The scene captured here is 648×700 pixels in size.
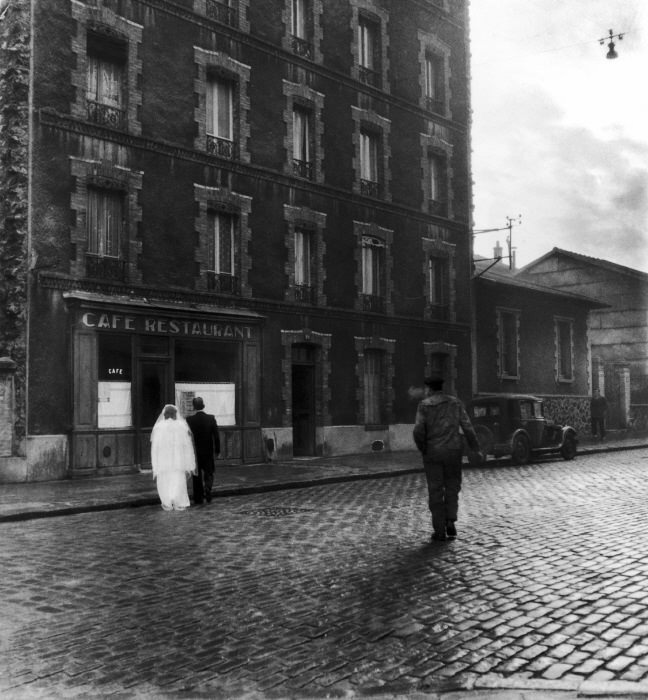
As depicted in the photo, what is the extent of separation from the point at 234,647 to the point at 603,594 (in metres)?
3.00

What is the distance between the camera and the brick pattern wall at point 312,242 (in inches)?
909

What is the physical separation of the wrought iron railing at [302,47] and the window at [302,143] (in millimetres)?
1583

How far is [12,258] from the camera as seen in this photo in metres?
17.5

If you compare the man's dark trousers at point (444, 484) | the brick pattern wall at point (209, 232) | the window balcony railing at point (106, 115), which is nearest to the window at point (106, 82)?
the window balcony railing at point (106, 115)

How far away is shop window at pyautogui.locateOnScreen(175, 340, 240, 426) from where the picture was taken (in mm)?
20219

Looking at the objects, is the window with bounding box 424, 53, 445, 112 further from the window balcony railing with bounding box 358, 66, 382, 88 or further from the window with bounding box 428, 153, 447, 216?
the window balcony railing with bounding box 358, 66, 382, 88

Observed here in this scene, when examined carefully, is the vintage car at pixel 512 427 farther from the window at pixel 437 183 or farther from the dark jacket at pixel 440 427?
the dark jacket at pixel 440 427

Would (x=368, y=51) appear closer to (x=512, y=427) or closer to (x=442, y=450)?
(x=512, y=427)

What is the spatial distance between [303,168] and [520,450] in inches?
396

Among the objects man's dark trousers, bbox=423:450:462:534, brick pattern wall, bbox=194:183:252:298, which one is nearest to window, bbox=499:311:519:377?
brick pattern wall, bbox=194:183:252:298

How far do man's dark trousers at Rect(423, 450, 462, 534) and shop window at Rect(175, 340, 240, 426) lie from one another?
1147cm

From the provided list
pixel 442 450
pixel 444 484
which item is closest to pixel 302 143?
pixel 442 450

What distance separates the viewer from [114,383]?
1873 cm

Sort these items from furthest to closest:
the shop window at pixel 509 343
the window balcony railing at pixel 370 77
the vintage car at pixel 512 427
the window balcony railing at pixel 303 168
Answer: the shop window at pixel 509 343, the window balcony railing at pixel 370 77, the window balcony railing at pixel 303 168, the vintage car at pixel 512 427
